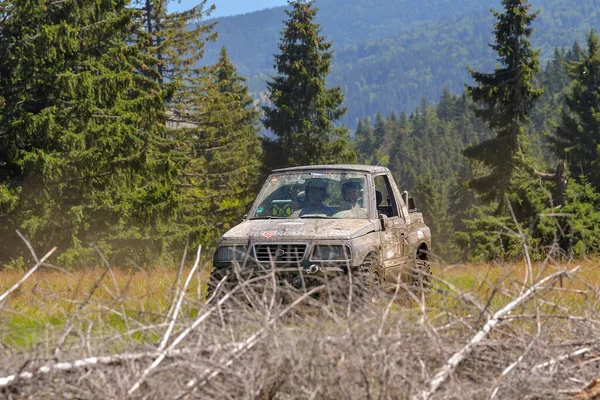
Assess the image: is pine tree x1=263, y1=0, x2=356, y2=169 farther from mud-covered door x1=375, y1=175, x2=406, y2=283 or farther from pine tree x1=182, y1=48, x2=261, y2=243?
mud-covered door x1=375, y1=175, x2=406, y2=283

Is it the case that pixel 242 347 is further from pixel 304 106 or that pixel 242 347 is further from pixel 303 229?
pixel 304 106

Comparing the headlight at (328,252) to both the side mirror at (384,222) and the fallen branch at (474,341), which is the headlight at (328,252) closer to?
the side mirror at (384,222)

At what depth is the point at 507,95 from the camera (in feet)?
115

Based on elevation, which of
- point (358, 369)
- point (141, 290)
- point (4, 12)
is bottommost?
point (141, 290)

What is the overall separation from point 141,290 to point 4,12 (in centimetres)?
1174

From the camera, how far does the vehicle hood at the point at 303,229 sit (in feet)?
29.5

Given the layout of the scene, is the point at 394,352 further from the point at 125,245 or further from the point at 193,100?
the point at 193,100

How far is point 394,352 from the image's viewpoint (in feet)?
14.4

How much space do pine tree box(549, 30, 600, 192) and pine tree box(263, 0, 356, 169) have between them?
1323 cm

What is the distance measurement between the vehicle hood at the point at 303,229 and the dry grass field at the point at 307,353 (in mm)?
3730

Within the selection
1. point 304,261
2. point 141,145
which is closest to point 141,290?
point 304,261

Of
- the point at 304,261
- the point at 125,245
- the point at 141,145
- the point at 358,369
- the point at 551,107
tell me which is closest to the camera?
the point at 358,369

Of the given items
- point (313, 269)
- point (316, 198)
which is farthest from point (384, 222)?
point (313, 269)

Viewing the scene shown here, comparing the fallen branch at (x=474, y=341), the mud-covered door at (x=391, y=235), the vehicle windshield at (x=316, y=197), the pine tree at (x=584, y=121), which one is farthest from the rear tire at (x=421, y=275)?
the pine tree at (x=584, y=121)
